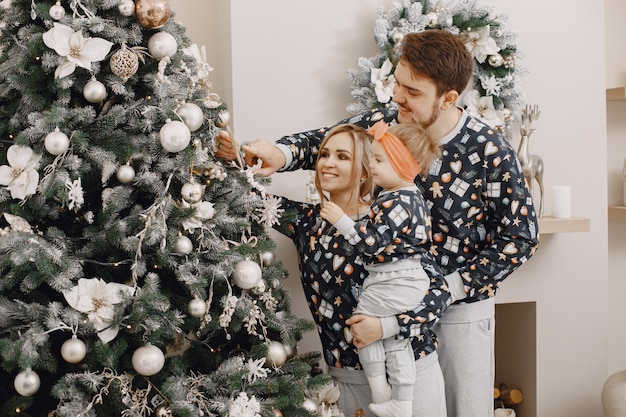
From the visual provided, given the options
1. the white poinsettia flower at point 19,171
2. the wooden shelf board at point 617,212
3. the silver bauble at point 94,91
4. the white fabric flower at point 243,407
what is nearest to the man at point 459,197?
the white fabric flower at point 243,407

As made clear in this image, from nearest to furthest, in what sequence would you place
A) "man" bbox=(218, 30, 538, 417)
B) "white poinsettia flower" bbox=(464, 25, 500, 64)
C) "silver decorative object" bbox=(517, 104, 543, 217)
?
"man" bbox=(218, 30, 538, 417), "white poinsettia flower" bbox=(464, 25, 500, 64), "silver decorative object" bbox=(517, 104, 543, 217)

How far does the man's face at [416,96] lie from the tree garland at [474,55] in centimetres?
43

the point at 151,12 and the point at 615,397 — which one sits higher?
the point at 151,12

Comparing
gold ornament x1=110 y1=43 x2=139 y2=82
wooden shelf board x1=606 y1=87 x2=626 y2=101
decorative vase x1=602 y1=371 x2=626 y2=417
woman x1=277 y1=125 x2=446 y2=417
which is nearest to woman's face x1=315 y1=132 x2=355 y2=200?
woman x1=277 y1=125 x2=446 y2=417

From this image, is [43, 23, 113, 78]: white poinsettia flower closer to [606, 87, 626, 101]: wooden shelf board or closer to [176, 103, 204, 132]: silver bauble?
[176, 103, 204, 132]: silver bauble

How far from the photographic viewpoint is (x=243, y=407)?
5.51ft

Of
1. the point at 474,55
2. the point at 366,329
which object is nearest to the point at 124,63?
the point at 366,329

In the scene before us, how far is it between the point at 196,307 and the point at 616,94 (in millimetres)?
2460

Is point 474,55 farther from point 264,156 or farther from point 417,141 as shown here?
point 264,156

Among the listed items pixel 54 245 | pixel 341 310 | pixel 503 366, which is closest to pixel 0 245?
pixel 54 245

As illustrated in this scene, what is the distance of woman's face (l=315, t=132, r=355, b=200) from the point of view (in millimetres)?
2053

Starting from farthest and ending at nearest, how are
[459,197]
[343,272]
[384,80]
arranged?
[384,80] → [459,197] → [343,272]

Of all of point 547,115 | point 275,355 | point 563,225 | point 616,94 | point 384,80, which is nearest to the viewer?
point 275,355

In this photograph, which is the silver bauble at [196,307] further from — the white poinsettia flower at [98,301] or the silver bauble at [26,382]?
the silver bauble at [26,382]
